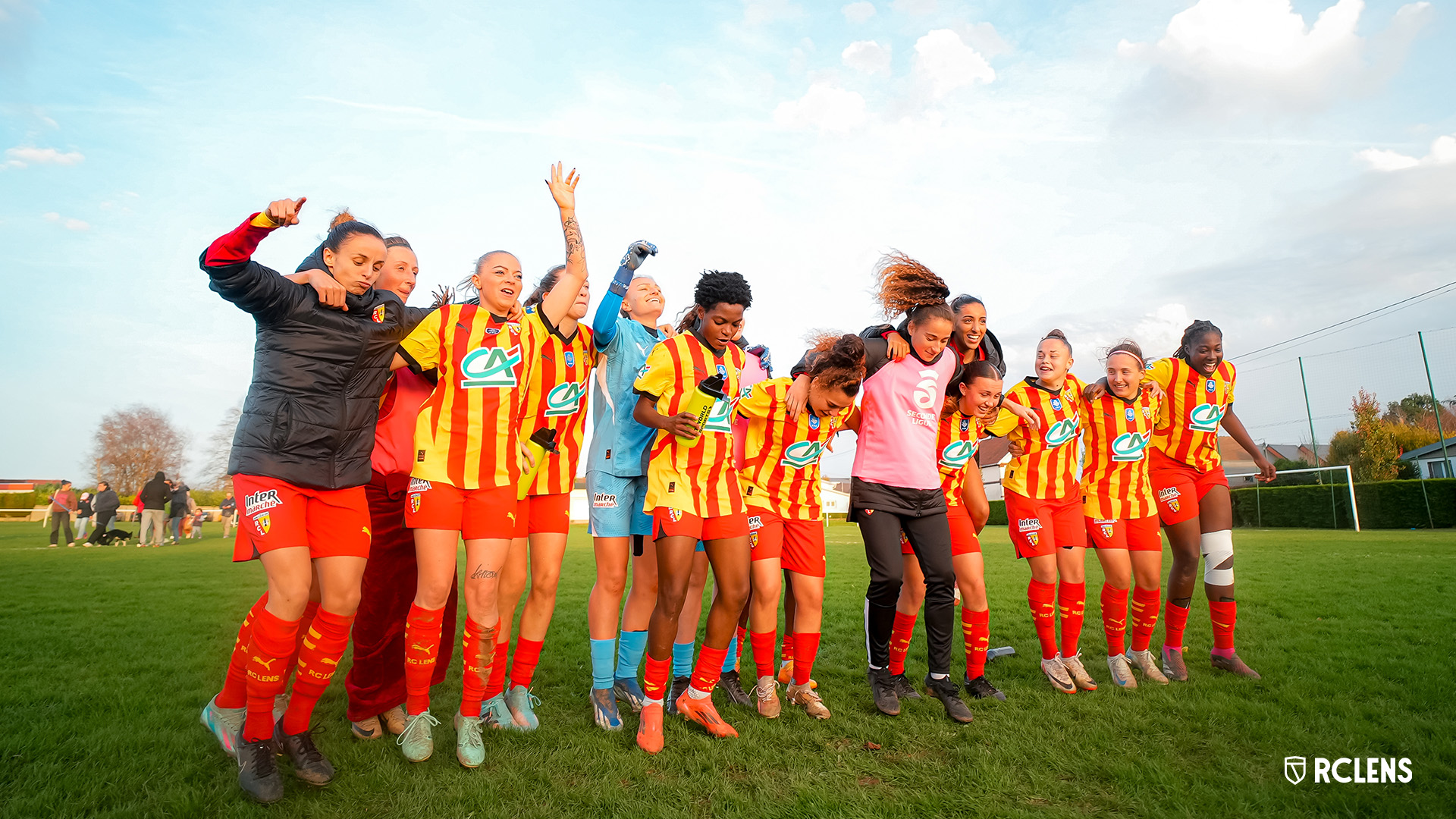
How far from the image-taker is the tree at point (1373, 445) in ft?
105

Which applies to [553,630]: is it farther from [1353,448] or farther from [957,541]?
[1353,448]

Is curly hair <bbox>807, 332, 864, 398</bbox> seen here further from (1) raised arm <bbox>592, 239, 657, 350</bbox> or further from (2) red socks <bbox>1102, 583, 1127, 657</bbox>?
(2) red socks <bbox>1102, 583, 1127, 657</bbox>

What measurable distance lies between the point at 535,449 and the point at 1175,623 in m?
4.48

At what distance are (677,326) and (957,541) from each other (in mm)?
2358

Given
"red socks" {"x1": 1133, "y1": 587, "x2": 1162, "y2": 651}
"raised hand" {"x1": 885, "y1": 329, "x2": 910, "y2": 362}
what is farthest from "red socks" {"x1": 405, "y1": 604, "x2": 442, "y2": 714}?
"red socks" {"x1": 1133, "y1": 587, "x2": 1162, "y2": 651}

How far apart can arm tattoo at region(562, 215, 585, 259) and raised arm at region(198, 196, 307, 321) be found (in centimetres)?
131

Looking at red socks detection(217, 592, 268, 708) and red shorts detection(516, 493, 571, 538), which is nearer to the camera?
red socks detection(217, 592, 268, 708)

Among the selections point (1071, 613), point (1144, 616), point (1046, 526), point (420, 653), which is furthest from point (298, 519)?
point (1144, 616)

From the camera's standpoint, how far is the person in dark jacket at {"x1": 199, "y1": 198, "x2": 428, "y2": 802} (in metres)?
3.05

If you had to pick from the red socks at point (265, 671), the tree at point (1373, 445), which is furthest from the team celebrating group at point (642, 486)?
the tree at point (1373, 445)

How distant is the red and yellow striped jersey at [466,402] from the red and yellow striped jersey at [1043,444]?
3174mm

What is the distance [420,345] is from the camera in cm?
359

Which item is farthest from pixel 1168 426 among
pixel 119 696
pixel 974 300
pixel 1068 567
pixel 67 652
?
pixel 67 652

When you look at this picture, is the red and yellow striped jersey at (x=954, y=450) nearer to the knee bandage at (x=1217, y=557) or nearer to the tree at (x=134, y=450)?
the knee bandage at (x=1217, y=557)
